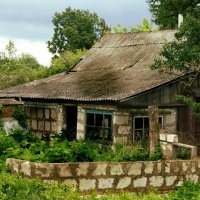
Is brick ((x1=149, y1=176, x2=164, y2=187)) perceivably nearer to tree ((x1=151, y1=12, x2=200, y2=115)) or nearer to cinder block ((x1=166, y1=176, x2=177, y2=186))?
cinder block ((x1=166, y1=176, x2=177, y2=186))

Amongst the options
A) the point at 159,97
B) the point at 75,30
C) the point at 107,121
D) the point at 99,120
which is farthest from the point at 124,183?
the point at 75,30

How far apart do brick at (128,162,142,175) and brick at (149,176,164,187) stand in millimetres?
362

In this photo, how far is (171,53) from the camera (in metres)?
14.9

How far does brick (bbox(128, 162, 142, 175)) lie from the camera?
10352 mm

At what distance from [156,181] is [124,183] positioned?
0.79m

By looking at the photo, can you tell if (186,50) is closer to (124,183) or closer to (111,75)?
(111,75)

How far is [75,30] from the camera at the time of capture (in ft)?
182

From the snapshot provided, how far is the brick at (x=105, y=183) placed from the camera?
1010cm

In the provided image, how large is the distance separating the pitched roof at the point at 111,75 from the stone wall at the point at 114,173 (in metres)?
4.30

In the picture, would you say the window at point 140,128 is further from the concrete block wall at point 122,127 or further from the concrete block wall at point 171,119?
the concrete block wall at point 171,119

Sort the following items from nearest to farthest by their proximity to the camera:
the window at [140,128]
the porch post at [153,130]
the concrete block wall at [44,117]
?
the porch post at [153,130]
the window at [140,128]
the concrete block wall at [44,117]

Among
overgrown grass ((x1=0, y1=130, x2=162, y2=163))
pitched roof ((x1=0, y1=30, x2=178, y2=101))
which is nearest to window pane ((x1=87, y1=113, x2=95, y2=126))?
pitched roof ((x1=0, y1=30, x2=178, y2=101))

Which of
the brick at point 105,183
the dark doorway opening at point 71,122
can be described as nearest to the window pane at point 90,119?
the dark doorway opening at point 71,122

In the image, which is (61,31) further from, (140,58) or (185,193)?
(185,193)
